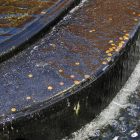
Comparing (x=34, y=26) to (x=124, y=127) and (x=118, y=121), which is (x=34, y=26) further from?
(x=124, y=127)

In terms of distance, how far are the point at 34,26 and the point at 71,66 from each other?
3.23ft

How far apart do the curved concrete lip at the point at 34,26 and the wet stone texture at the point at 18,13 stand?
0.02m

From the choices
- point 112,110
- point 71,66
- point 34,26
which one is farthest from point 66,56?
point 112,110

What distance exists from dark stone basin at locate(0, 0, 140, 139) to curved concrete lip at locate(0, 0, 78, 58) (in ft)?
0.43

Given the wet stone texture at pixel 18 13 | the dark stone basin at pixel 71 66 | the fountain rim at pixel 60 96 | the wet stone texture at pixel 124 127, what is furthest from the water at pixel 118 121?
the wet stone texture at pixel 18 13

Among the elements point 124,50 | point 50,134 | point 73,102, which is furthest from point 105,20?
point 50,134

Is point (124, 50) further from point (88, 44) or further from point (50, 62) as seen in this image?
point (50, 62)

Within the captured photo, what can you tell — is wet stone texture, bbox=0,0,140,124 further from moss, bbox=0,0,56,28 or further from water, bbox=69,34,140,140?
water, bbox=69,34,140,140

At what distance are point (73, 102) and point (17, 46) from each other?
3.64 ft

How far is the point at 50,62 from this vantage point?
4734mm

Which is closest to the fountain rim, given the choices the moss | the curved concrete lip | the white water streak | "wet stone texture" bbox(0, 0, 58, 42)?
the white water streak

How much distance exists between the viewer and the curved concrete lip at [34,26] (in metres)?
4.86

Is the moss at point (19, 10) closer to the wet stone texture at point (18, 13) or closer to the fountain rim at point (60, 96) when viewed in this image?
the wet stone texture at point (18, 13)

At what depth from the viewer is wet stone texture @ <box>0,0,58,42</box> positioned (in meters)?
5.19
